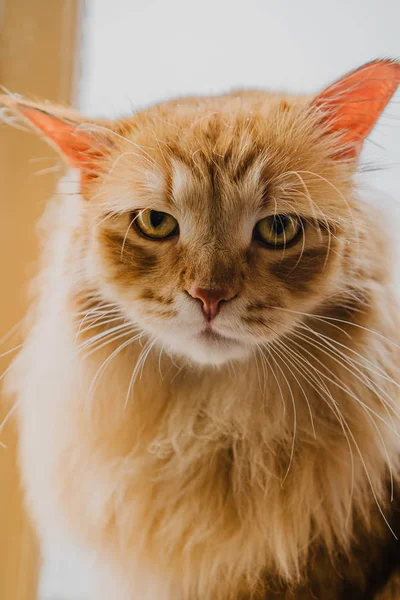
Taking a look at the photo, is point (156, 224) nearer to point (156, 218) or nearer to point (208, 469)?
point (156, 218)

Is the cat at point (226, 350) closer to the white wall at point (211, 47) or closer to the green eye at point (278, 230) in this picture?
the green eye at point (278, 230)

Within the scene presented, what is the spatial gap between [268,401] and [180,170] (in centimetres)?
38

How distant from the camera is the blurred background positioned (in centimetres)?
112

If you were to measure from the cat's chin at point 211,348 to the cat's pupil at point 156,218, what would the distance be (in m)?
0.17

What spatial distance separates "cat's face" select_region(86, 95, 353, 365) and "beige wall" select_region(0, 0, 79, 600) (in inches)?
15.8

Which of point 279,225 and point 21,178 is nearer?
point 279,225

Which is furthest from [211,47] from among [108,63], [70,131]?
[70,131]

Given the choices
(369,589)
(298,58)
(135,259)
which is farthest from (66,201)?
(369,589)

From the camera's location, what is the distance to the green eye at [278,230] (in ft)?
2.75

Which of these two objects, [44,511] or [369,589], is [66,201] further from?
[369,589]

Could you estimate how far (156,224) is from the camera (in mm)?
864

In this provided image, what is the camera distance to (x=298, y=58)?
1.13 m

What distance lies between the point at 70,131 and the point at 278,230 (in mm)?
345

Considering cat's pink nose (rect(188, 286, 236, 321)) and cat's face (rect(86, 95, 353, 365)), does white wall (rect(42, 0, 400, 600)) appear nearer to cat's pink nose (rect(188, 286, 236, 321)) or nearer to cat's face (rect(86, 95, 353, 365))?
cat's face (rect(86, 95, 353, 365))
